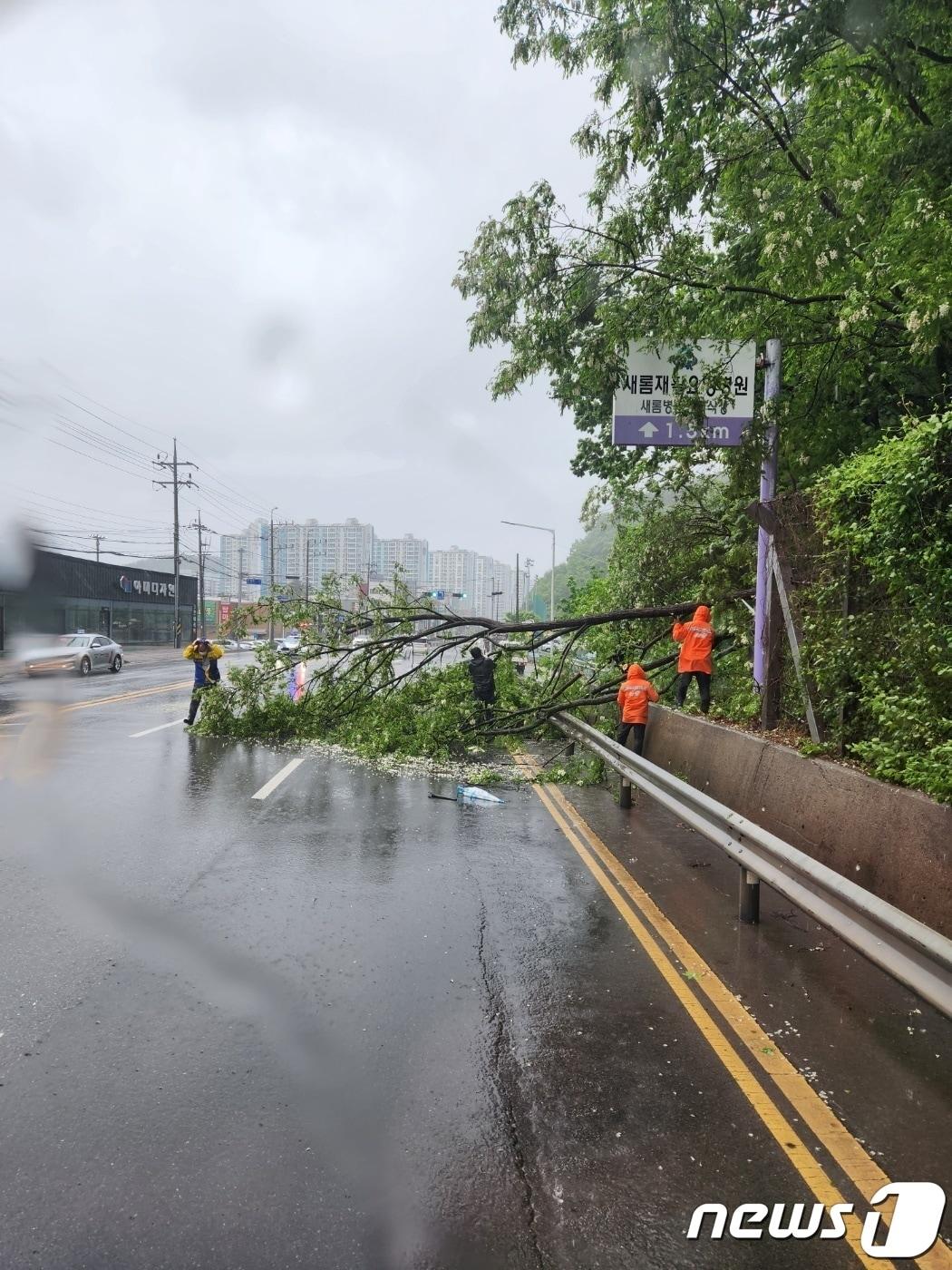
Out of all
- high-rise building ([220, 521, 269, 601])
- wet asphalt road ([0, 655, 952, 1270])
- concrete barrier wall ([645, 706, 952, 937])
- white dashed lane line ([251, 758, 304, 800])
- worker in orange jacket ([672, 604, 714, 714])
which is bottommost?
white dashed lane line ([251, 758, 304, 800])

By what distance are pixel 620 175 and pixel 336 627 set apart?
7.50 m

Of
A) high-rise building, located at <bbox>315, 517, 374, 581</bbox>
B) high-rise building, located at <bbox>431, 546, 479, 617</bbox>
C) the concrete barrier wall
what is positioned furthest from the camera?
high-rise building, located at <bbox>431, 546, 479, 617</bbox>

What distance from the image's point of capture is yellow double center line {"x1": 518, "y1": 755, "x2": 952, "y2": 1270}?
290cm

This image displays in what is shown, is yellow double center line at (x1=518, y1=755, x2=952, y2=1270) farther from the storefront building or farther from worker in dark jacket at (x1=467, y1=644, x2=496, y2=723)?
worker in dark jacket at (x1=467, y1=644, x2=496, y2=723)

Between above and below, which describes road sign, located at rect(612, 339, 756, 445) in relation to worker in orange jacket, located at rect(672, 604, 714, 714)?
above

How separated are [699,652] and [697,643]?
0.12m

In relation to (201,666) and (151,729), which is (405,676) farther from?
(151,729)

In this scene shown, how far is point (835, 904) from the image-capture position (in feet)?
16.7

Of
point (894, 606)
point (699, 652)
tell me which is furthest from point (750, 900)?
point (699, 652)

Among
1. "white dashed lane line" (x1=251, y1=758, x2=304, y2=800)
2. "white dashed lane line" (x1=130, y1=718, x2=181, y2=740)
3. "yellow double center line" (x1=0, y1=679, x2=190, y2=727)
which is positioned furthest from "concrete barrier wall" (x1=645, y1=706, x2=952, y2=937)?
"yellow double center line" (x1=0, y1=679, x2=190, y2=727)

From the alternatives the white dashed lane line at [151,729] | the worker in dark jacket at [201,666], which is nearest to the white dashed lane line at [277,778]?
the white dashed lane line at [151,729]

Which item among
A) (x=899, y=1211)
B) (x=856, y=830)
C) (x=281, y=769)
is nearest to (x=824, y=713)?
(x=856, y=830)

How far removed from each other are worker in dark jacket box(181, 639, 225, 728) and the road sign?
8557 millimetres

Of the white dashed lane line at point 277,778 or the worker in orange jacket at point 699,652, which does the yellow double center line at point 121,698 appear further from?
the worker in orange jacket at point 699,652
